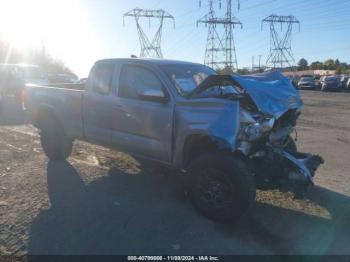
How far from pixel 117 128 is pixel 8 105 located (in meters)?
13.8

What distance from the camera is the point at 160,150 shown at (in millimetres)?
5566

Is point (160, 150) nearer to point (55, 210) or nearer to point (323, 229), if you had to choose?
point (55, 210)

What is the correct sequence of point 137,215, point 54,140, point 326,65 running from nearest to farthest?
point 137,215
point 54,140
point 326,65

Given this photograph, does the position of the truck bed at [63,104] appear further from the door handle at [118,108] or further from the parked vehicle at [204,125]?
the door handle at [118,108]

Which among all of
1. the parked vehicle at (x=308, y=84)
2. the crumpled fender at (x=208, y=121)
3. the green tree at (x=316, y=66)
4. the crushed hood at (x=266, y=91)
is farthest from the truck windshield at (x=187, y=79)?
the green tree at (x=316, y=66)

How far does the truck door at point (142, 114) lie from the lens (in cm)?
546

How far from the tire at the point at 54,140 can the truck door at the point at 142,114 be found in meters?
1.72

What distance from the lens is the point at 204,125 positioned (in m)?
4.91

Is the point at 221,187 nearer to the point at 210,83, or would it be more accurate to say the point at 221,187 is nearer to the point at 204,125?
the point at 204,125

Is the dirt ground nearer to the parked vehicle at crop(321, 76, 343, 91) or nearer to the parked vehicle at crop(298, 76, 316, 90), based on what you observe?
the parked vehicle at crop(321, 76, 343, 91)

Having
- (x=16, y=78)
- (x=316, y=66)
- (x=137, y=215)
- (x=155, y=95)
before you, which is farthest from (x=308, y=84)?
(x=316, y=66)

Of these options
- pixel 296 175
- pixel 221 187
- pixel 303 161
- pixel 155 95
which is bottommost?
pixel 221 187

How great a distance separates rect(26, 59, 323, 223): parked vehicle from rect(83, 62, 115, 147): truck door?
16 millimetres

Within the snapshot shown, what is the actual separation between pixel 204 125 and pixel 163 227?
52.2 inches
